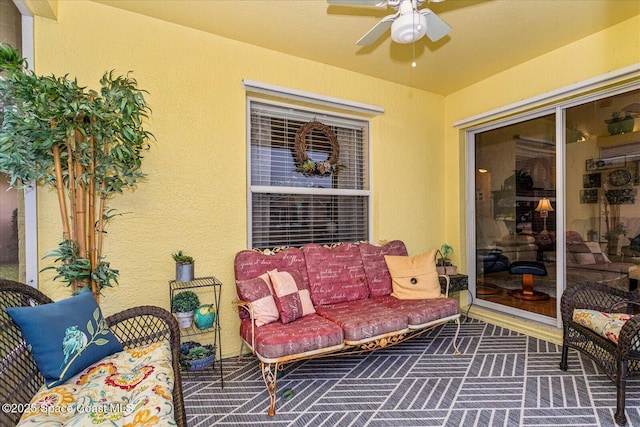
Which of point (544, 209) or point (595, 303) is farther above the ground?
point (544, 209)

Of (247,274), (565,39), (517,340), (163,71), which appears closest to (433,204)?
(517,340)

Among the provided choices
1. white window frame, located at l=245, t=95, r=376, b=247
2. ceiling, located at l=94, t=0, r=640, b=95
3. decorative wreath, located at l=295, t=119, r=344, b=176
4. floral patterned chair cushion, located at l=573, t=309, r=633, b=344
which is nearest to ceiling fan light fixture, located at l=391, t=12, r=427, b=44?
ceiling, located at l=94, t=0, r=640, b=95

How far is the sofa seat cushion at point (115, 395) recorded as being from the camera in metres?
1.16

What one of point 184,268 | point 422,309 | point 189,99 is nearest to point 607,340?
point 422,309

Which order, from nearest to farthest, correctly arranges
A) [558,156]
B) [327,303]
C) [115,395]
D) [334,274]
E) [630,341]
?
[115,395], [630,341], [327,303], [334,274], [558,156]

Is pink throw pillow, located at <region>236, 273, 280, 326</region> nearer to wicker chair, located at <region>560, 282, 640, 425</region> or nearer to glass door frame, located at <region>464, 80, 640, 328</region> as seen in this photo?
wicker chair, located at <region>560, 282, 640, 425</region>

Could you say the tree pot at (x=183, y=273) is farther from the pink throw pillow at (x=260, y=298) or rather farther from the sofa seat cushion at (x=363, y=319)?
the sofa seat cushion at (x=363, y=319)

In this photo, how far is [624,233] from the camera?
273 centimetres

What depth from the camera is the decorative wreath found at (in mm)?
3164

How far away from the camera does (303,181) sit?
10.6 feet

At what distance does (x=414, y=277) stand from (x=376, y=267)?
38 cm

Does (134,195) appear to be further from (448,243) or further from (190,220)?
(448,243)

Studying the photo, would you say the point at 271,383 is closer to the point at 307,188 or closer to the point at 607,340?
the point at 307,188

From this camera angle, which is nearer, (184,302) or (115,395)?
(115,395)
